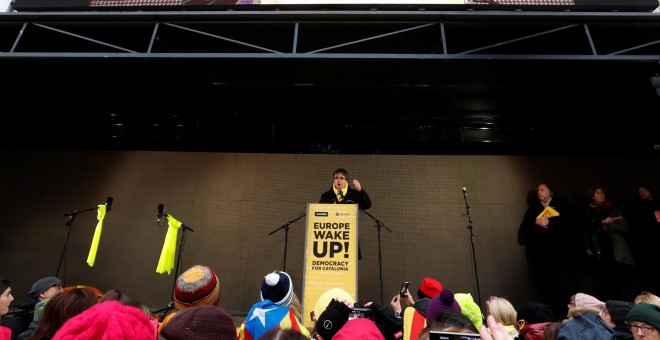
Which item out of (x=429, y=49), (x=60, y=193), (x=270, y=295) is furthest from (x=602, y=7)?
(x=60, y=193)

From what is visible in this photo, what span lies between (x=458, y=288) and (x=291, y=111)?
15.2 ft

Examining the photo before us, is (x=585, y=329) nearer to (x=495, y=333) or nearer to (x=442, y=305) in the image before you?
(x=442, y=305)

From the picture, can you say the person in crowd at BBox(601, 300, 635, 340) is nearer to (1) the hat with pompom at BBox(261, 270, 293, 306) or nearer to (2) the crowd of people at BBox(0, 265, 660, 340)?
(2) the crowd of people at BBox(0, 265, 660, 340)

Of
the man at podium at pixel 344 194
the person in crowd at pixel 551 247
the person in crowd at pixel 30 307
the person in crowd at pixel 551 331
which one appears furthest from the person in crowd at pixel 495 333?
the person in crowd at pixel 551 247

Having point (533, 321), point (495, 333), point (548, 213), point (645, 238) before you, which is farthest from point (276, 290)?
point (645, 238)

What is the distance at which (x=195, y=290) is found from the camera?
97.7 inches

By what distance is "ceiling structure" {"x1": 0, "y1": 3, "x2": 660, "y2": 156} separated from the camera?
19.0 ft

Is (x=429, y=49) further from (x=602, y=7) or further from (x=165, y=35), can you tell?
(x=165, y=35)

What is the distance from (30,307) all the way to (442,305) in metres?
3.34

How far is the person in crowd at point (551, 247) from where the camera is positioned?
6.05 meters

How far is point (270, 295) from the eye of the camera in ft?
8.71

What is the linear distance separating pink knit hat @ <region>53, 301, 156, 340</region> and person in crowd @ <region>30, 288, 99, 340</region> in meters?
0.90

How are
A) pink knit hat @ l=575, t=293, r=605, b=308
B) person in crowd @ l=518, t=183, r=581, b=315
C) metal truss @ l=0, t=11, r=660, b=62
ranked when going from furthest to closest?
person in crowd @ l=518, t=183, r=581, b=315
metal truss @ l=0, t=11, r=660, b=62
pink knit hat @ l=575, t=293, r=605, b=308

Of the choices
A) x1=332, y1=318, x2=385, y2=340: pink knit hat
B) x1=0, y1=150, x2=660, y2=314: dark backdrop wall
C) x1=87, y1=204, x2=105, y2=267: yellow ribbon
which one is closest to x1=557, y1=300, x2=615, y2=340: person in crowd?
x1=332, y1=318, x2=385, y2=340: pink knit hat
